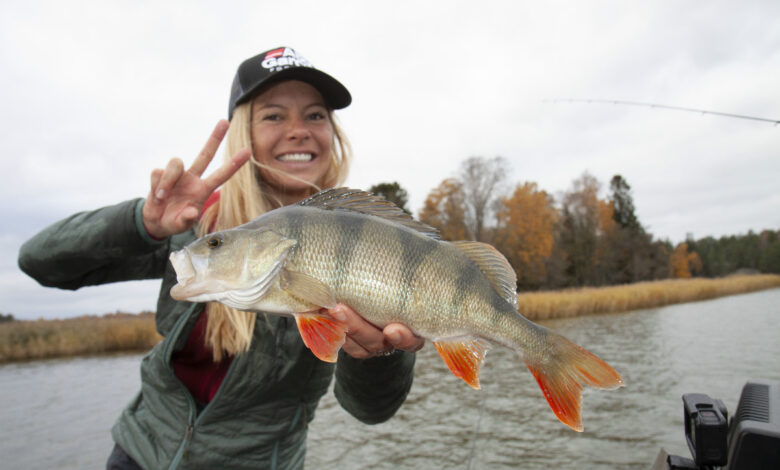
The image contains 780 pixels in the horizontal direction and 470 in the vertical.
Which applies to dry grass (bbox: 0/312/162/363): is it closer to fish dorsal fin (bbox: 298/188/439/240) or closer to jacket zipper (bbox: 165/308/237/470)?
jacket zipper (bbox: 165/308/237/470)

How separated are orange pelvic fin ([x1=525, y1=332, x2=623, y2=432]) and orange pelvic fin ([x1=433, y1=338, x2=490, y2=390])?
0.20 meters

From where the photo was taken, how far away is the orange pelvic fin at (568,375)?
1862 millimetres

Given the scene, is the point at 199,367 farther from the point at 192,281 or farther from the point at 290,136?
the point at 290,136

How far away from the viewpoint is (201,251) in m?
1.91

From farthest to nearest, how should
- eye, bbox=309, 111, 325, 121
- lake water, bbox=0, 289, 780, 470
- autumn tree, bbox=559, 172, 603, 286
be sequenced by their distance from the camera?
autumn tree, bbox=559, 172, 603, 286 < lake water, bbox=0, 289, 780, 470 < eye, bbox=309, 111, 325, 121

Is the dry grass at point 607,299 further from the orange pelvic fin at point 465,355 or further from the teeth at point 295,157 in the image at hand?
the orange pelvic fin at point 465,355

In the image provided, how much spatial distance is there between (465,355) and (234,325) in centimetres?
121

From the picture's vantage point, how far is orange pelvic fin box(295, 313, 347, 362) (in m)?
1.83

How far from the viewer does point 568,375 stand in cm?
194

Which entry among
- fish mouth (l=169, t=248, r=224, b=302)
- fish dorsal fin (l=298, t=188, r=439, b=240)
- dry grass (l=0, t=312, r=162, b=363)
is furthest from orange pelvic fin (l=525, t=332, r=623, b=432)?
dry grass (l=0, t=312, r=162, b=363)

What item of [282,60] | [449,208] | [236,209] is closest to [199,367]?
[236,209]

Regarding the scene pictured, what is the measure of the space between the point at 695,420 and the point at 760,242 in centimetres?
8961

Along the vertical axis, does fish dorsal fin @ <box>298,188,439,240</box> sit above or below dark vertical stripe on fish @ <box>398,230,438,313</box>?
above

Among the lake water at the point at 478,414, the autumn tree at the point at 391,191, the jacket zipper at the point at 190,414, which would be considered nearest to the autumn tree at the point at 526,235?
the autumn tree at the point at 391,191
